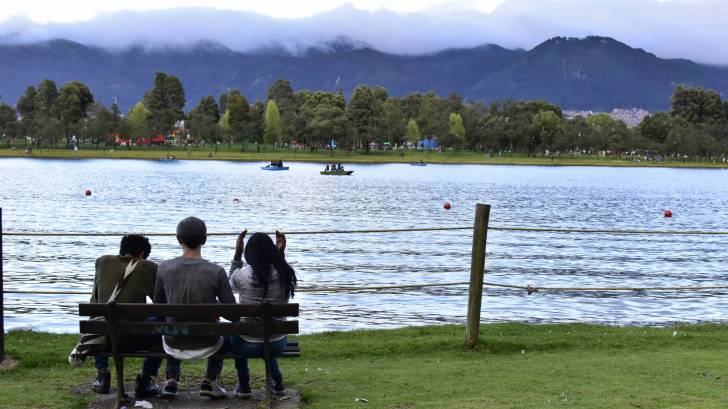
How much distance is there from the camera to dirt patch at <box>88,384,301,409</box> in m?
9.50

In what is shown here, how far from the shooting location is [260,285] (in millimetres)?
9727

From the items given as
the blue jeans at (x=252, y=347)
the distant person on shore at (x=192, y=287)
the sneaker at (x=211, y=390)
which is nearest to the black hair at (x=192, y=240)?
the distant person on shore at (x=192, y=287)

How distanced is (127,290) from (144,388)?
109 cm

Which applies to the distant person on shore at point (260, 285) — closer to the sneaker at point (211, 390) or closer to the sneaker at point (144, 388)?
the sneaker at point (211, 390)

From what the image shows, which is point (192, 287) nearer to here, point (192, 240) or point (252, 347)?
point (192, 240)

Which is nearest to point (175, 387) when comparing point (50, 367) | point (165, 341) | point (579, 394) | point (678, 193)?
point (165, 341)

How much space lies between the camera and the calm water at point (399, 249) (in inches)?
911

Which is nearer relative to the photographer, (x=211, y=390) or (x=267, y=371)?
(x=267, y=371)

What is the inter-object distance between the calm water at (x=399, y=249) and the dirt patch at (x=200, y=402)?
933cm

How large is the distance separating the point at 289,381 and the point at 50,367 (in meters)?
3.36

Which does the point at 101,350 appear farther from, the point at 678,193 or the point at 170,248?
the point at 678,193

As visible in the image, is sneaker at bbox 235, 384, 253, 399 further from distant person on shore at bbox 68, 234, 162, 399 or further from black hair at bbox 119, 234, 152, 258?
black hair at bbox 119, 234, 152, 258

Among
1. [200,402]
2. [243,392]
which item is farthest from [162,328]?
[243,392]

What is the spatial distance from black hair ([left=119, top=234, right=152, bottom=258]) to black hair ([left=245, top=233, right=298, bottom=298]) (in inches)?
46.9
